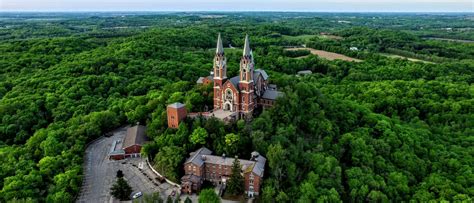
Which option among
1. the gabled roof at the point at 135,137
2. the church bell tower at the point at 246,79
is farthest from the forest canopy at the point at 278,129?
the church bell tower at the point at 246,79

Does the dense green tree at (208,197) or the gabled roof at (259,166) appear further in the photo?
the gabled roof at (259,166)

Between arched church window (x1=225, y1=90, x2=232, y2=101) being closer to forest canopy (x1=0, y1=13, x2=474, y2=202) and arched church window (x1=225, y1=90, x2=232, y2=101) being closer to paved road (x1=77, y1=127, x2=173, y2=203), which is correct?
forest canopy (x1=0, y1=13, x2=474, y2=202)

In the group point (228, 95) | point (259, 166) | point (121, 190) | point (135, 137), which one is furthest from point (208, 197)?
point (135, 137)

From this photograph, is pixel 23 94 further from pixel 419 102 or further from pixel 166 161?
pixel 419 102

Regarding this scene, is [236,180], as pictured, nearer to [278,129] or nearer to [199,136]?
[199,136]

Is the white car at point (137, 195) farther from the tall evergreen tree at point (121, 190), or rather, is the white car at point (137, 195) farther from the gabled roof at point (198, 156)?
the gabled roof at point (198, 156)

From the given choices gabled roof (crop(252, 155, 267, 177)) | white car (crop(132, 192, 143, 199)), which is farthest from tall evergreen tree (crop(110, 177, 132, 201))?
gabled roof (crop(252, 155, 267, 177))
